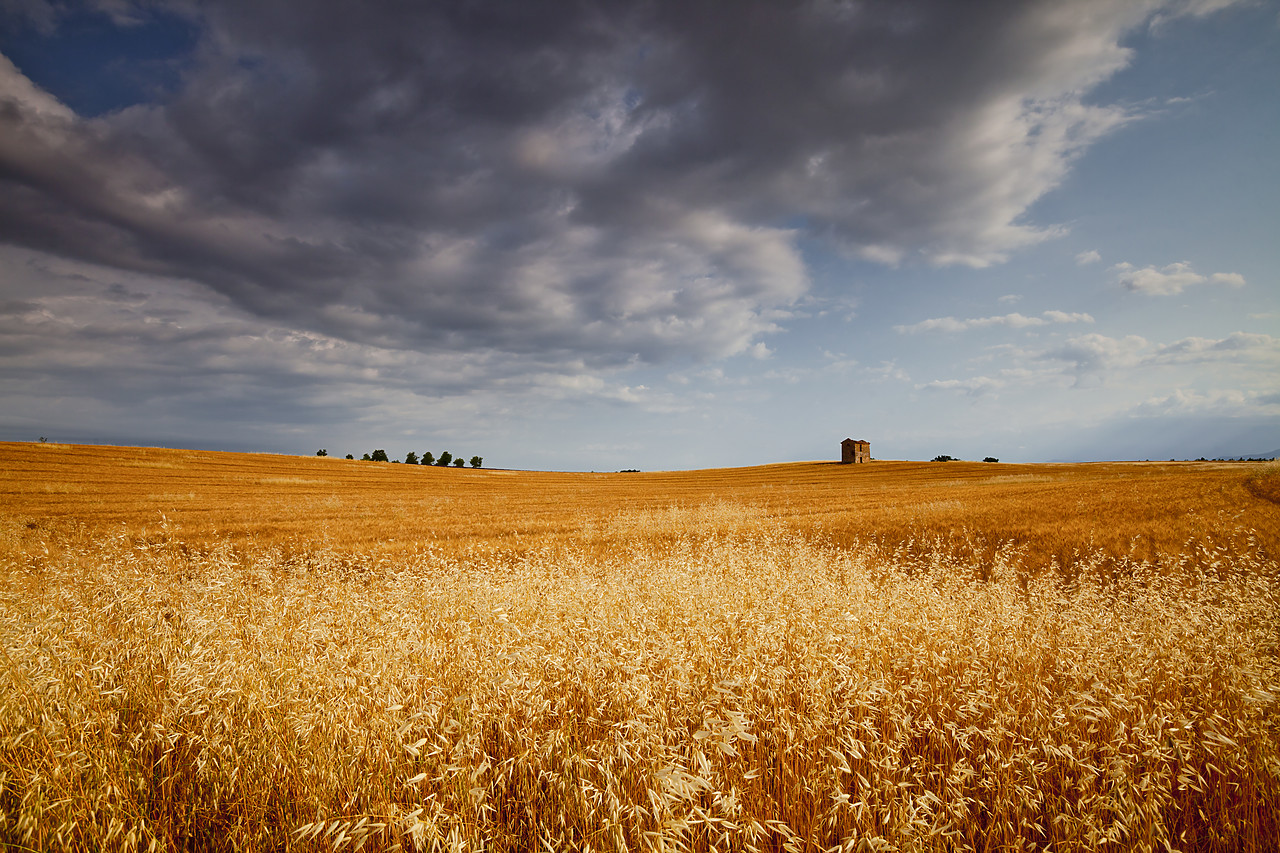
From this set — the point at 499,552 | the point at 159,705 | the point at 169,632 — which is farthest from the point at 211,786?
the point at 499,552

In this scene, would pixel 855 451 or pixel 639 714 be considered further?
pixel 855 451

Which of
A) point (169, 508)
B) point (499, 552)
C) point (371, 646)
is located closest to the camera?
point (371, 646)

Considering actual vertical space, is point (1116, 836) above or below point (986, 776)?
above

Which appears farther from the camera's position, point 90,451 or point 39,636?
point 90,451

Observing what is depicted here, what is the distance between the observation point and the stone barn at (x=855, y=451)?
77.9m

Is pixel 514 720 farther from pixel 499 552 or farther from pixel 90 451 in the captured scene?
pixel 90 451

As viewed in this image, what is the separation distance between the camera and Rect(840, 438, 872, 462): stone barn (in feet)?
256

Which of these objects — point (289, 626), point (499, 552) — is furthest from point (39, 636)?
point (499, 552)

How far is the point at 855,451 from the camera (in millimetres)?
78000

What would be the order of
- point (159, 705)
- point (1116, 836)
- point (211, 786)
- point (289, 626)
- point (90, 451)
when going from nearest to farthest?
point (1116, 836)
point (211, 786)
point (159, 705)
point (289, 626)
point (90, 451)

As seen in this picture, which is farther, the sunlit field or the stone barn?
the stone barn

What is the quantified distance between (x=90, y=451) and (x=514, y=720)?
210 feet

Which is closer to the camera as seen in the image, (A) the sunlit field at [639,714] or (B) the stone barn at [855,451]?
(A) the sunlit field at [639,714]

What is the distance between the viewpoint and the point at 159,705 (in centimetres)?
404
